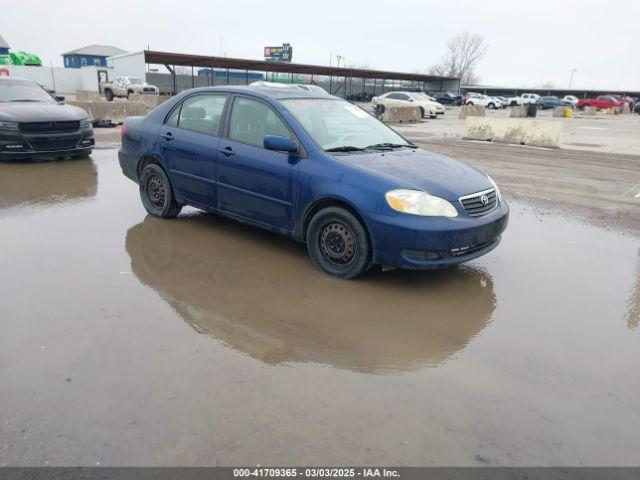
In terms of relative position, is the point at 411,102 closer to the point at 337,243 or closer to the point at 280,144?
the point at 280,144

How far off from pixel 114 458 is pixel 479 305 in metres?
2.96

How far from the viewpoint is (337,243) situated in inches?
179

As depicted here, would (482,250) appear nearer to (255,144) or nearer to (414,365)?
(414,365)

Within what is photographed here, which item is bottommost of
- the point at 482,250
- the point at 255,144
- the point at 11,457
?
the point at 11,457

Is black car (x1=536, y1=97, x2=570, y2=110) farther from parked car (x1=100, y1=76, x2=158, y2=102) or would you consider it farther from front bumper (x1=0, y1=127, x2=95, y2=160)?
front bumper (x1=0, y1=127, x2=95, y2=160)

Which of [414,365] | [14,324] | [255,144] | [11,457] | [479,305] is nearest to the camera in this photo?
[11,457]

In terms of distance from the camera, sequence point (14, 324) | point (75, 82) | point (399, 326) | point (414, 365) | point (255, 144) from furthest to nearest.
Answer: point (75, 82), point (255, 144), point (399, 326), point (14, 324), point (414, 365)

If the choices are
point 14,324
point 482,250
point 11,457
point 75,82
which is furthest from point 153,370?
point 75,82

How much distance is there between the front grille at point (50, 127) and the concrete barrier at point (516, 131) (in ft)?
40.9

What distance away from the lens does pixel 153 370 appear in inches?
121

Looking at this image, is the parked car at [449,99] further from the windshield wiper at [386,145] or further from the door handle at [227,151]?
the door handle at [227,151]

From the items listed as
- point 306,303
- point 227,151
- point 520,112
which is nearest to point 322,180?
point 306,303

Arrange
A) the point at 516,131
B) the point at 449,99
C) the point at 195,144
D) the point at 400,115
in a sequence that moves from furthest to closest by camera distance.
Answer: the point at 449,99 → the point at 400,115 → the point at 516,131 → the point at 195,144

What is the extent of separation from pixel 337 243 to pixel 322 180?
1.89 ft
